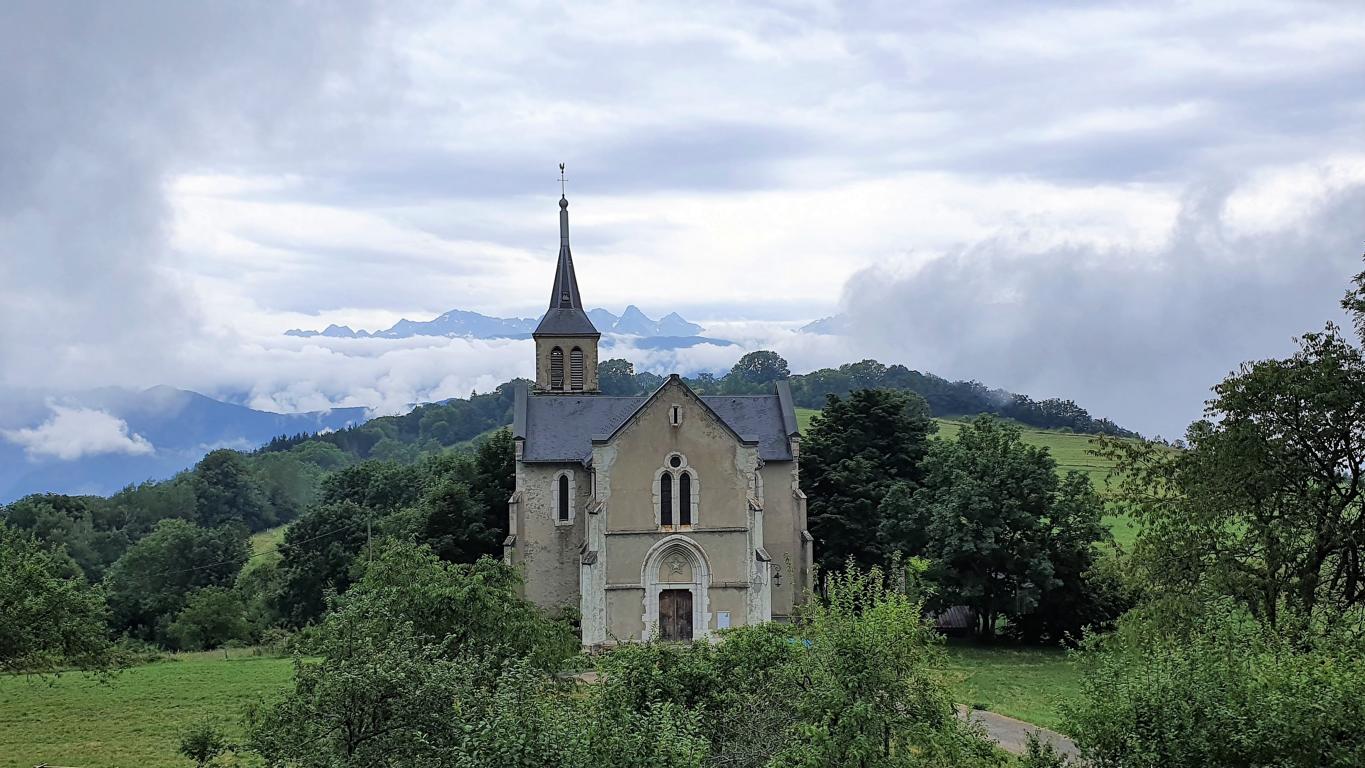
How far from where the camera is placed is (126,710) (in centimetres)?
3997

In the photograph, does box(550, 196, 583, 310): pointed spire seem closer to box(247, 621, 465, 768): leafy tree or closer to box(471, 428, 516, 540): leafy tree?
box(471, 428, 516, 540): leafy tree

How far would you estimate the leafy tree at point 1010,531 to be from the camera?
49750 millimetres

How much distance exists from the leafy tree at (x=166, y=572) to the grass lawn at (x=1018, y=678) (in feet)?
170

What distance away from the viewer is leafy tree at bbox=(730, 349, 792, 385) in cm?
18975

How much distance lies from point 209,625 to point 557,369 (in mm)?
26565

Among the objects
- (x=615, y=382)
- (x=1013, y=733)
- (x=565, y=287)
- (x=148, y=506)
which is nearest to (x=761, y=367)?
(x=615, y=382)

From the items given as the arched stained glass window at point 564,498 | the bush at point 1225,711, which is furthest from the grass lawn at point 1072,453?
the bush at point 1225,711

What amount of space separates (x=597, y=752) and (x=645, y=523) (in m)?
32.1

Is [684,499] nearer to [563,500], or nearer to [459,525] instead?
[563,500]

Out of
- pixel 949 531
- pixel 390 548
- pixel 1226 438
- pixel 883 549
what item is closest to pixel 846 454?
pixel 883 549

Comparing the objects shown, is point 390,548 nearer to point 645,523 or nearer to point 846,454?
point 645,523

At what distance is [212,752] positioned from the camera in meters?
20.2

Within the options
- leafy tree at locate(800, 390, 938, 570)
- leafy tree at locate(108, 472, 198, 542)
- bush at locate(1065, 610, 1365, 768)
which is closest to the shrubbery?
bush at locate(1065, 610, 1365, 768)

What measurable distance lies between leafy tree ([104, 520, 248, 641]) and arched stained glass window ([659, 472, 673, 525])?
41.4 m
